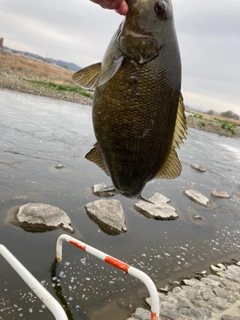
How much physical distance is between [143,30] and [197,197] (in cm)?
1123

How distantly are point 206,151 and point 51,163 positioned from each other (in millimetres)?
15964

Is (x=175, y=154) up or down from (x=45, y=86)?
up

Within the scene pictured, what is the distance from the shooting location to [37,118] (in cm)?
2005

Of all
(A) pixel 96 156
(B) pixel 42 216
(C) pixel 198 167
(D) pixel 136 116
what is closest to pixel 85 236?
(B) pixel 42 216

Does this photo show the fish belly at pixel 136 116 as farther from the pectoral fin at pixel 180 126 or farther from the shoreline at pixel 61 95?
the shoreline at pixel 61 95

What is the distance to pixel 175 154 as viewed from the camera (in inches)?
79.6

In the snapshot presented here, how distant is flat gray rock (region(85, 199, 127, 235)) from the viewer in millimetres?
8117

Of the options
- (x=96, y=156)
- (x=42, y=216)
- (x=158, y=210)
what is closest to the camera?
(x=96, y=156)

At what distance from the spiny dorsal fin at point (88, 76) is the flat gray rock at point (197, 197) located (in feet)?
35.3

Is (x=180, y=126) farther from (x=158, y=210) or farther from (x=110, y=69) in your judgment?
(x=158, y=210)

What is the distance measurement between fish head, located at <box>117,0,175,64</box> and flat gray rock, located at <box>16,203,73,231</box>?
20.1 feet

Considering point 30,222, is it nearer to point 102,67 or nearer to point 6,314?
point 6,314

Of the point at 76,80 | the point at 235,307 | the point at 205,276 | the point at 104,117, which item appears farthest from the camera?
the point at 205,276

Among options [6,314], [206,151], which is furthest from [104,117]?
[206,151]
